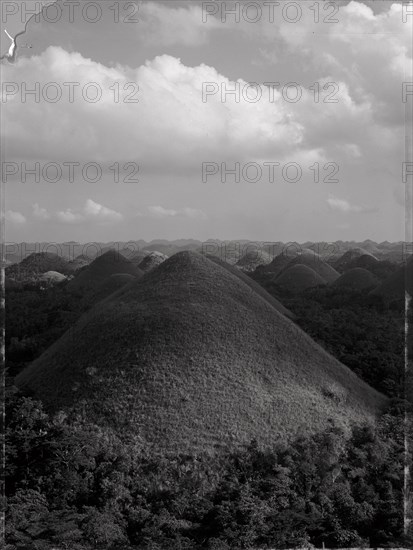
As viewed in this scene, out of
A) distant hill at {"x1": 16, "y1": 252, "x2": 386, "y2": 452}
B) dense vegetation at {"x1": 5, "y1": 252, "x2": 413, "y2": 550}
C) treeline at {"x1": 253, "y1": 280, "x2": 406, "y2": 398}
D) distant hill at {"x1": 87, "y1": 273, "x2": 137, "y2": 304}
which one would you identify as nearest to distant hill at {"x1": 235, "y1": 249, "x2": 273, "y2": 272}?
distant hill at {"x1": 87, "y1": 273, "x2": 137, "y2": 304}

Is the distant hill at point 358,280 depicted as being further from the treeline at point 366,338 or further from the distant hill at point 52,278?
the distant hill at point 52,278

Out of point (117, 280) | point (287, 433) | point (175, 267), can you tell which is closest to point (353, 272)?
point (117, 280)

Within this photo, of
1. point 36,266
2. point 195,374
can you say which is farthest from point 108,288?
point 36,266

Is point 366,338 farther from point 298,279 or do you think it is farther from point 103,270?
point 103,270

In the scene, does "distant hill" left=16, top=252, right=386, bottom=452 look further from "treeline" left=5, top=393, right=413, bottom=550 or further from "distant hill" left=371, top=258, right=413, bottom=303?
"distant hill" left=371, top=258, right=413, bottom=303

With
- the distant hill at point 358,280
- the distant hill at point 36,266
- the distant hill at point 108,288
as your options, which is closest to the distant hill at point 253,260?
the distant hill at point 36,266

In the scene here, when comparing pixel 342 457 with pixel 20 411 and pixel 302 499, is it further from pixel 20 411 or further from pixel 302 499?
pixel 20 411
